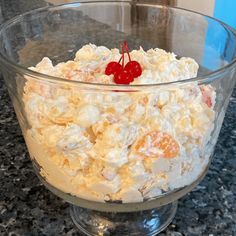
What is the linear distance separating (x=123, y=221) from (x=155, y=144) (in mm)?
197

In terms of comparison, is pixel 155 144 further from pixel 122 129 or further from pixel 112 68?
pixel 112 68

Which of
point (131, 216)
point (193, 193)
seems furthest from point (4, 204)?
point (193, 193)

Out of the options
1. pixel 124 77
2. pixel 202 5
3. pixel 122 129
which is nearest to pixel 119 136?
pixel 122 129

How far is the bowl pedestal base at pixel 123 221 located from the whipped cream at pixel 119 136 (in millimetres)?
90

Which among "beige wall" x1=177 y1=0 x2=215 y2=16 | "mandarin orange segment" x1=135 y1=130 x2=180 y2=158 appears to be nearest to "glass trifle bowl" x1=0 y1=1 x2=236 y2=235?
"mandarin orange segment" x1=135 y1=130 x2=180 y2=158

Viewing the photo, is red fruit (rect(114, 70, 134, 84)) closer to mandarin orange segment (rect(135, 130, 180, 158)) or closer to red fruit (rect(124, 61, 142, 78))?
red fruit (rect(124, 61, 142, 78))

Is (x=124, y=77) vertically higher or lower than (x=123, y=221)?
higher

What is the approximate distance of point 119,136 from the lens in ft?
1.71

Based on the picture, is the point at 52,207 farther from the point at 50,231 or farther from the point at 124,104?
the point at 124,104

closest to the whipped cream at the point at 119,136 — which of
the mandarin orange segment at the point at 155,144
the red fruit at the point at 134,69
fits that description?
the mandarin orange segment at the point at 155,144

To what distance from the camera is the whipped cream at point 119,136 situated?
523mm

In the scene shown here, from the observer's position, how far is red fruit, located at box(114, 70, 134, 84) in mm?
616

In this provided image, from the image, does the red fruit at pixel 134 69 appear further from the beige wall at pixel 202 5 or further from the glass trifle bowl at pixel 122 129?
the beige wall at pixel 202 5

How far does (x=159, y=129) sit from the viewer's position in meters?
0.53
